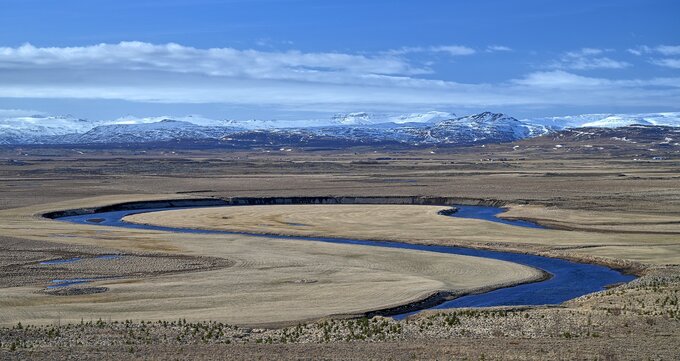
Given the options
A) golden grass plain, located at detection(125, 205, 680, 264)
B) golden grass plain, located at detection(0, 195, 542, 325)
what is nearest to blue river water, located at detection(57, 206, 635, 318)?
Answer: golden grass plain, located at detection(0, 195, 542, 325)

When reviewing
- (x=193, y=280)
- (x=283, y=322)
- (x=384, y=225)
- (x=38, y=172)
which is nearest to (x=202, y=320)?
(x=283, y=322)

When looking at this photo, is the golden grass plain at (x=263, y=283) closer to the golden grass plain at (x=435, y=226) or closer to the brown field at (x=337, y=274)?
the brown field at (x=337, y=274)

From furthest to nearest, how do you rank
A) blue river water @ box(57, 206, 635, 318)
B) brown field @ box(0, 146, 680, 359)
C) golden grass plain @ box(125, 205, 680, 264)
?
1. golden grass plain @ box(125, 205, 680, 264)
2. blue river water @ box(57, 206, 635, 318)
3. brown field @ box(0, 146, 680, 359)

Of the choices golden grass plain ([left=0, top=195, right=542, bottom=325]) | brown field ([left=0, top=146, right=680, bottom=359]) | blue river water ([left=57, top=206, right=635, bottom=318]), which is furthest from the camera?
blue river water ([left=57, top=206, right=635, bottom=318])

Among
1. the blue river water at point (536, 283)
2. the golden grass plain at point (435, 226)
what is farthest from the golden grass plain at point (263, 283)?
the golden grass plain at point (435, 226)

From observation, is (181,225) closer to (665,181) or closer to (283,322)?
(283,322)

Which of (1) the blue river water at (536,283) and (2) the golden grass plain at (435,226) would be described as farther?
(2) the golden grass plain at (435,226)

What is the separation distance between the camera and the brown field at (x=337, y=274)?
2589 cm

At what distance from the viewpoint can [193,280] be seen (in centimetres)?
4166

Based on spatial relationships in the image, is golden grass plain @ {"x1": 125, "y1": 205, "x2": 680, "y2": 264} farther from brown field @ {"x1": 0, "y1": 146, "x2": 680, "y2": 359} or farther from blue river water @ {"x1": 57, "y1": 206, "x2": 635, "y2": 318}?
blue river water @ {"x1": 57, "y1": 206, "x2": 635, "y2": 318}

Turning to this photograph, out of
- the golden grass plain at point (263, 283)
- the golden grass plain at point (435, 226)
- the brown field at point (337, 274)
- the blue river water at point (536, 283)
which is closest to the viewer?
the brown field at point (337, 274)

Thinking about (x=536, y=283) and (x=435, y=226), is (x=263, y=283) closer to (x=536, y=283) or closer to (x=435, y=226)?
(x=536, y=283)

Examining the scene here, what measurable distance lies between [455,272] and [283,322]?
15650 mm

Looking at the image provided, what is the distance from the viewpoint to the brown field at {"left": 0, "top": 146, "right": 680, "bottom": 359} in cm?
2589
